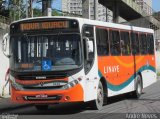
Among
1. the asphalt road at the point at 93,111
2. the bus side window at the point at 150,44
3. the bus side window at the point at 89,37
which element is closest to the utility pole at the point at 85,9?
the bus side window at the point at 150,44

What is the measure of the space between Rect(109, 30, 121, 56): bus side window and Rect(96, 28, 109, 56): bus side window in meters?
0.46

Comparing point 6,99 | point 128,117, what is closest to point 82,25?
point 128,117

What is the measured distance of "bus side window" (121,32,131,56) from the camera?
19.7 meters

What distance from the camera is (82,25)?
1572 cm

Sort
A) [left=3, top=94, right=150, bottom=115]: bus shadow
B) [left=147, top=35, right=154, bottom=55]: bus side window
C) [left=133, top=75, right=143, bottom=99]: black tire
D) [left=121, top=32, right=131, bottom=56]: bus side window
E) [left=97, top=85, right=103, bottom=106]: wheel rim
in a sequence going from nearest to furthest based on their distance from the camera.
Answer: [left=3, top=94, right=150, bottom=115]: bus shadow < [left=97, top=85, right=103, bottom=106]: wheel rim < [left=121, top=32, right=131, bottom=56]: bus side window < [left=133, top=75, right=143, bottom=99]: black tire < [left=147, top=35, right=154, bottom=55]: bus side window

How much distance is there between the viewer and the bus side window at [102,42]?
1703 cm

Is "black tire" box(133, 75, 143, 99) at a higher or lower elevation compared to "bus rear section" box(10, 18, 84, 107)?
lower

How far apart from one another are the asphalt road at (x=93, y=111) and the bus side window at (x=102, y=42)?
190 cm

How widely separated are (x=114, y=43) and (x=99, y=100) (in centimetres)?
265

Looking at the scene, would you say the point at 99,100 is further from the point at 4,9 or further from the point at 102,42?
the point at 4,9

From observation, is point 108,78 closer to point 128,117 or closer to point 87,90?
point 87,90

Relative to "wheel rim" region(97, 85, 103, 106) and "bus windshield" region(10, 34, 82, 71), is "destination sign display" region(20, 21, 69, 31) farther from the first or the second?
"wheel rim" region(97, 85, 103, 106)

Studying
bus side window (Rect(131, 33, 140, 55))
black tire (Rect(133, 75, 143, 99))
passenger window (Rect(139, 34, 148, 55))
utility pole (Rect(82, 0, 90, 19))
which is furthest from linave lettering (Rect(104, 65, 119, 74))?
utility pole (Rect(82, 0, 90, 19))

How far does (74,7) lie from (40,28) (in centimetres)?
4757
